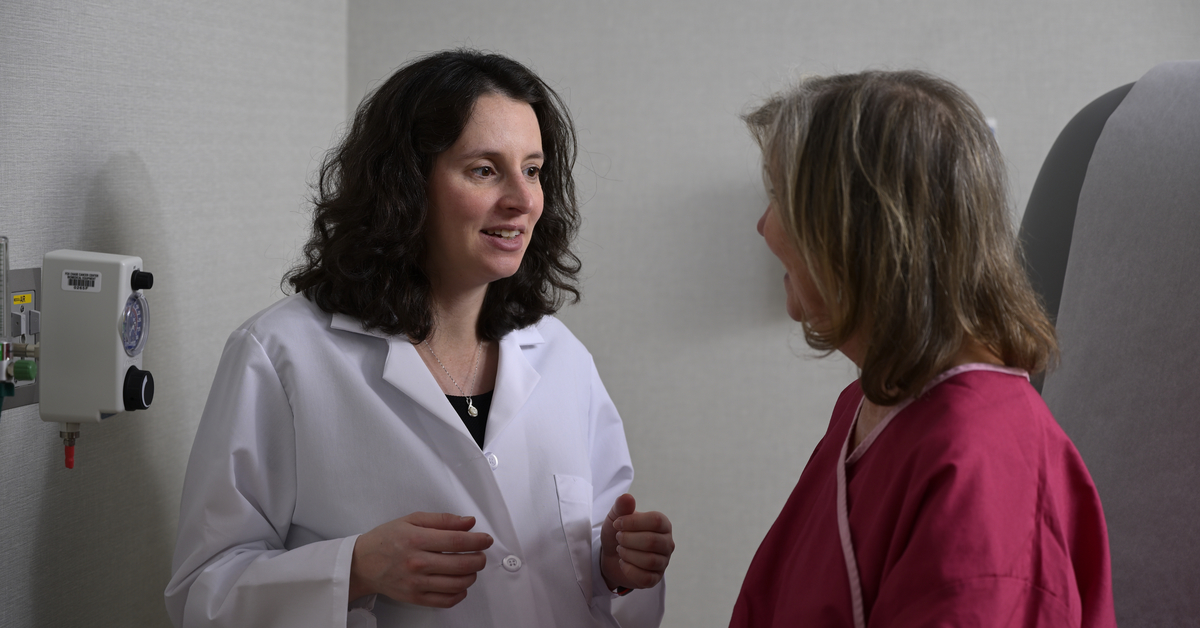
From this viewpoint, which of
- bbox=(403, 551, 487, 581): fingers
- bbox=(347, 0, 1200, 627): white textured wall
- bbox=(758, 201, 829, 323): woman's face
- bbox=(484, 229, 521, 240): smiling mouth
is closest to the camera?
bbox=(758, 201, 829, 323): woman's face

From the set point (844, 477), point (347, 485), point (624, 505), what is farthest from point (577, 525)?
point (844, 477)

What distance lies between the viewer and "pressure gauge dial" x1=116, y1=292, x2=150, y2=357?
3.55 ft

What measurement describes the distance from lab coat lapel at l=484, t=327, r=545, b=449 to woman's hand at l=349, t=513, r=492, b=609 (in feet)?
0.58

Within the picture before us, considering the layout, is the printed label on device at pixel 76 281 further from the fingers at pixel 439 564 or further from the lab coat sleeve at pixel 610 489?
the lab coat sleeve at pixel 610 489

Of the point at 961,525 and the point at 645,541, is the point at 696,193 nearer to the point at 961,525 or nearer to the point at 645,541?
the point at 645,541

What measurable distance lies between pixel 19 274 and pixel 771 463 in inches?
64.8

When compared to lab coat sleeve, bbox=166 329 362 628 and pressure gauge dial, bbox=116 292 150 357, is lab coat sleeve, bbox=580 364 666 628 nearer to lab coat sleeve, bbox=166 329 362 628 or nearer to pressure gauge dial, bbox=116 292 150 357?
lab coat sleeve, bbox=166 329 362 628

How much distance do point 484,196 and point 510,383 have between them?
283 mm

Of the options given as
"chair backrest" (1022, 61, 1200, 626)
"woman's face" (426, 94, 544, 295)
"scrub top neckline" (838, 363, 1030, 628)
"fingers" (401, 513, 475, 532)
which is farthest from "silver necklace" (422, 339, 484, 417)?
"chair backrest" (1022, 61, 1200, 626)

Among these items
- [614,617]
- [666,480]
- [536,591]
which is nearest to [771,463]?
[666,480]

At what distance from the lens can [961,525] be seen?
60 cm

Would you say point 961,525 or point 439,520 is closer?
point 961,525

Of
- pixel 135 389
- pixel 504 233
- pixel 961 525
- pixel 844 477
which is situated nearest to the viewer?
pixel 961 525

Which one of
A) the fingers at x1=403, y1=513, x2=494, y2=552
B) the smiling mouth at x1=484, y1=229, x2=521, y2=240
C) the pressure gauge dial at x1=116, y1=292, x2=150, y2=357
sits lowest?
the fingers at x1=403, y1=513, x2=494, y2=552
